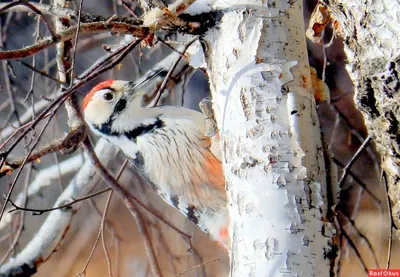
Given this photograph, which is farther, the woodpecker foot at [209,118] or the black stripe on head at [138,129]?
the black stripe on head at [138,129]

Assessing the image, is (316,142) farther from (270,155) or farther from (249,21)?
(249,21)

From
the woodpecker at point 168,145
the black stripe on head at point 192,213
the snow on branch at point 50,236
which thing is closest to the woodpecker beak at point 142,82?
the woodpecker at point 168,145

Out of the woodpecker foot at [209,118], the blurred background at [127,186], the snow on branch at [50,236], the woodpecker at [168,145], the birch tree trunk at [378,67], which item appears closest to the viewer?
the birch tree trunk at [378,67]

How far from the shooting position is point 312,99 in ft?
2.95

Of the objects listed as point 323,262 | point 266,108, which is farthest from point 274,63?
point 323,262

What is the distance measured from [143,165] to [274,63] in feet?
1.86

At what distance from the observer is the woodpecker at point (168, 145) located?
130 centimetres

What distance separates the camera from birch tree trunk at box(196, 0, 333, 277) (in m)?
0.80

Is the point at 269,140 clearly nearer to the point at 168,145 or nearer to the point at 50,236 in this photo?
the point at 168,145

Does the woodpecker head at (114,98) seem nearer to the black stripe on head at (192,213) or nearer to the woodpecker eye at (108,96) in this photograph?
the woodpecker eye at (108,96)

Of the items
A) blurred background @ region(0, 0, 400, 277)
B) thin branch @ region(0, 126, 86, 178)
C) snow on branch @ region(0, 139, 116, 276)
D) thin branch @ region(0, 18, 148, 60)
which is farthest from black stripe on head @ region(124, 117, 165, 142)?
blurred background @ region(0, 0, 400, 277)

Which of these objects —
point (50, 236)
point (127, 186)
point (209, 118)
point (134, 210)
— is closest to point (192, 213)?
point (134, 210)

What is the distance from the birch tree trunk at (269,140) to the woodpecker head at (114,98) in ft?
1.42

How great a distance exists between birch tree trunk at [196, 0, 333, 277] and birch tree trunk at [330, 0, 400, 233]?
0.28ft
